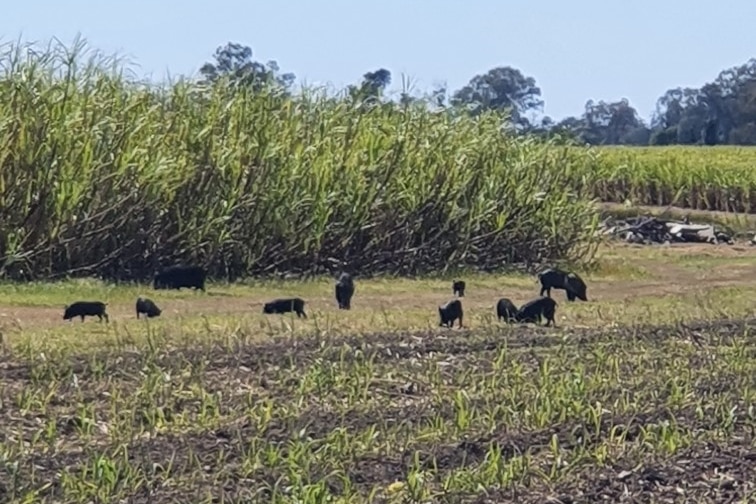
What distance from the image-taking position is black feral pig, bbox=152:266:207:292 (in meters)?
12.9

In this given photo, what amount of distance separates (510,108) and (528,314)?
319 inches

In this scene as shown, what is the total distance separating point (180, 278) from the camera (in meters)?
12.9

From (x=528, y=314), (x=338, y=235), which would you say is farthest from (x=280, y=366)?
(x=338, y=235)

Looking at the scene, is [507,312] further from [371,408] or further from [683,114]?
[683,114]

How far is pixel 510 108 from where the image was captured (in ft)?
60.4

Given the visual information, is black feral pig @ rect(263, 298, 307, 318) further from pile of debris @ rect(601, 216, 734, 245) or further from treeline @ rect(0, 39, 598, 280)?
pile of debris @ rect(601, 216, 734, 245)

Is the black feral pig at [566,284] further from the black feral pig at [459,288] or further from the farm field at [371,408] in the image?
the farm field at [371,408]

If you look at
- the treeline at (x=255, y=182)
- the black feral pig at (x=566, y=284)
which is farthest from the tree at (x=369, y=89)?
the black feral pig at (x=566, y=284)

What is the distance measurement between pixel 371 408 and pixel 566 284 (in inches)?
248

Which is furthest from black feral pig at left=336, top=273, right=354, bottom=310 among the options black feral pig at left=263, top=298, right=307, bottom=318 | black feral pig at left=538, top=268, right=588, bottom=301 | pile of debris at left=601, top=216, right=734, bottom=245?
pile of debris at left=601, top=216, right=734, bottom=245

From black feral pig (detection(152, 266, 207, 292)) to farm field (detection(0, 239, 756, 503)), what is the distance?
1.62 meters

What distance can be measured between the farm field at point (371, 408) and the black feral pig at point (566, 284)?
1903 millimetres

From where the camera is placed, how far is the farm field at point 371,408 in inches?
225

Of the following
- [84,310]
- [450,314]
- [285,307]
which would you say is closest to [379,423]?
[450,314]
